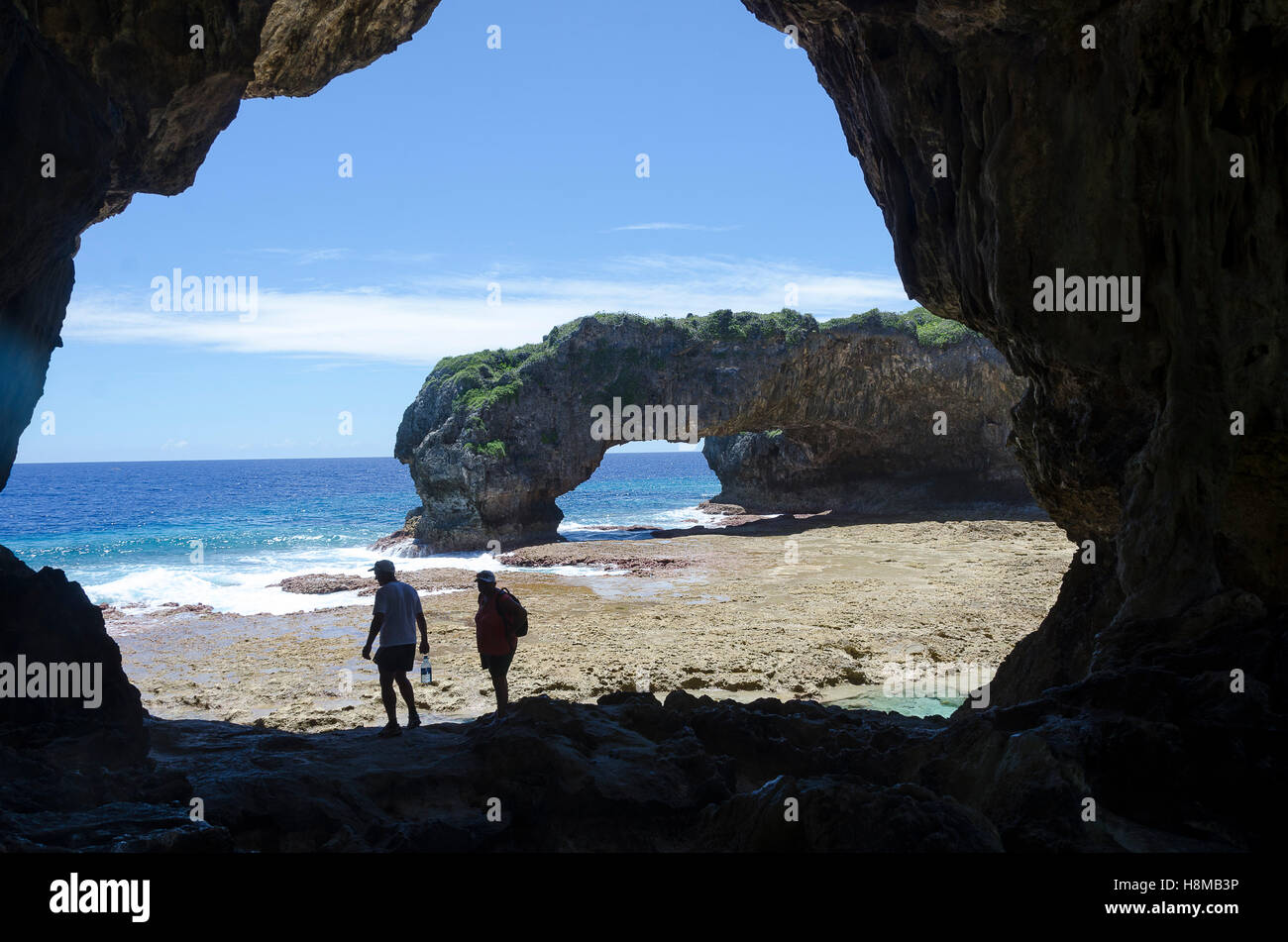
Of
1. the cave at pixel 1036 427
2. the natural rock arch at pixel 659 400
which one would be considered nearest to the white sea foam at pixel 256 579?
the natural rock arch at pixel 659 400

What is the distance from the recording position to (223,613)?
2128cm

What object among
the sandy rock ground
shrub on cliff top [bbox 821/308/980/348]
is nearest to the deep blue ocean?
the sandy rock ground

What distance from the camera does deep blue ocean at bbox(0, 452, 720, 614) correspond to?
87.3 feet

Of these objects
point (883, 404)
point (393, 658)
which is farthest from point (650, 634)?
point (883, 404)

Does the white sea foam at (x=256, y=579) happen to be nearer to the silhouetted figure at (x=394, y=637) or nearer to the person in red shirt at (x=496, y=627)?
the silhouetted figure at (x=394, y=637)

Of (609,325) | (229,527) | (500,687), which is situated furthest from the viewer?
(229,527)

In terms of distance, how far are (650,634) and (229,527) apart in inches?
1807

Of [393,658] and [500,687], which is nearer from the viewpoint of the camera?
[393,658]

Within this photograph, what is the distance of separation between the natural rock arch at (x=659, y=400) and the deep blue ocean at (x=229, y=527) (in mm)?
3658

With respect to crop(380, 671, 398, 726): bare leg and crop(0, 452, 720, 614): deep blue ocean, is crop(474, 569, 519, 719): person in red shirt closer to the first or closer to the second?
crop(380, 671, 398, 726): bare leg

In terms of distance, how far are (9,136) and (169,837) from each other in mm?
5387

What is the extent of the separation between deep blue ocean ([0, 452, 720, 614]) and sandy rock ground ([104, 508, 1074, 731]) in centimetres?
358

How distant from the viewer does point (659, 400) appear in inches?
1478

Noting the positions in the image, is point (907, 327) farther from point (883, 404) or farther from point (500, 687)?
point (500, 687)
